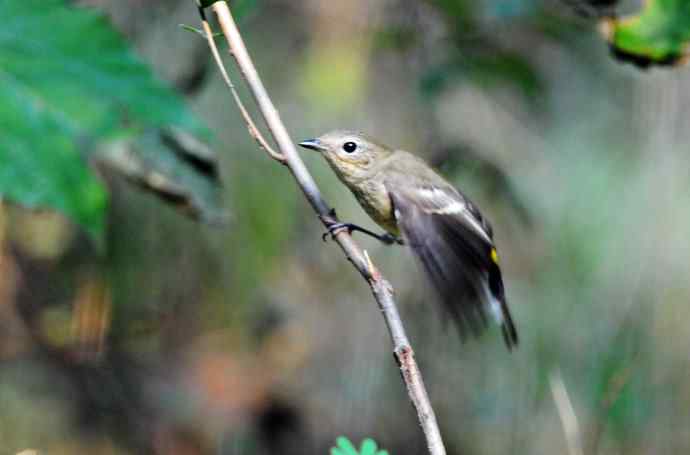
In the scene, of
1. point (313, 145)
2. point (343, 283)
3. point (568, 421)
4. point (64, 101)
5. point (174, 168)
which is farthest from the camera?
point (343, 283)

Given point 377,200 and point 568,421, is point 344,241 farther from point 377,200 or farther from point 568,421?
point 568,421

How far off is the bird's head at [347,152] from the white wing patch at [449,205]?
0.55ft

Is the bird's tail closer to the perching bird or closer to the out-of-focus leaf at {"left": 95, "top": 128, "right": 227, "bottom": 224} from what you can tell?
the perching bird

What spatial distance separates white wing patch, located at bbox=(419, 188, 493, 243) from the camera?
222cm

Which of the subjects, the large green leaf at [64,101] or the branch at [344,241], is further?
the large green leaf at [64,101]

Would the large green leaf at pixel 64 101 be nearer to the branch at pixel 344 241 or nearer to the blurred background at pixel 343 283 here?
the branch at pixel 344 241

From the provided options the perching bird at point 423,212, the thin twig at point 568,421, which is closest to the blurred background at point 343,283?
the perching bird at point 423,212

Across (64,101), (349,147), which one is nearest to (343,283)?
(349,147)

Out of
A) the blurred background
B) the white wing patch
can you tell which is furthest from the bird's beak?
the blurred background

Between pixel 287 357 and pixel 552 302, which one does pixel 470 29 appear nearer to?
pixel 552 302

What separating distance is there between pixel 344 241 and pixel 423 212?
69 centimetres

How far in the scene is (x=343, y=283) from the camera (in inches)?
158

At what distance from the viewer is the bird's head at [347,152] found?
2.31m

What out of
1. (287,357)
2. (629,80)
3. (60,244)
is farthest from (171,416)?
(629,80)
